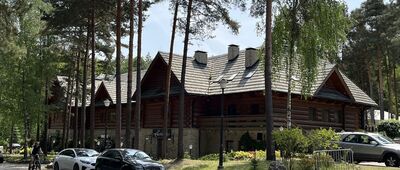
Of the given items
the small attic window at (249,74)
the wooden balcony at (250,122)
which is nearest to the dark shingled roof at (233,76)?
the small attic window at (249,74)

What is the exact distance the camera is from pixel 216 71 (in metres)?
40.2

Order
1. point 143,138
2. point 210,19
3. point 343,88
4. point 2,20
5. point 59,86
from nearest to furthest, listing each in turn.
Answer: point 2,20
point 210,19
point 343,88
point 143,138
point 59,86

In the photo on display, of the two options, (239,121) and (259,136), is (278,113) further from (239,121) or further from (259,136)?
(239,121)

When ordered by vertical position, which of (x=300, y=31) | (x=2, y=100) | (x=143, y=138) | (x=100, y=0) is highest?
(x=100, y=0)

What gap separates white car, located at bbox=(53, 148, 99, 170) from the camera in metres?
24.6

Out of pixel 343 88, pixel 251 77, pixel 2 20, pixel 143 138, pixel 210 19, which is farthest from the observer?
pixel 143 138

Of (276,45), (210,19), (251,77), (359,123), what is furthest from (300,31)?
(359,123)

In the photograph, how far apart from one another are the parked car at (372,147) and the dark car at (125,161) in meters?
9.93

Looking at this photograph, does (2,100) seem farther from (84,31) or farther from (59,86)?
(84,31)

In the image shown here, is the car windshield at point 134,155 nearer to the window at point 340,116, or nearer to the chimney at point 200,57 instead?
the chimney at point 200,57

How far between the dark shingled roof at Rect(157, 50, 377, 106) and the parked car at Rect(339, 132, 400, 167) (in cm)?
862

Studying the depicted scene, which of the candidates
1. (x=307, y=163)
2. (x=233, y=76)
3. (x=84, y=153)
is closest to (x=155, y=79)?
(x=233, y=76)

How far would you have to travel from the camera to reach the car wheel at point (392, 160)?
880 inches

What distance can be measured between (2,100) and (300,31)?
102 ft
